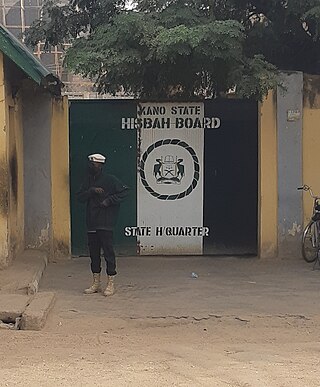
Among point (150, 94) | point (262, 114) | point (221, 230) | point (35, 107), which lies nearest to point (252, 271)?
point (221, 230)

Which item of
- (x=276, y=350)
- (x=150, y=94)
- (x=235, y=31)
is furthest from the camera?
(x=150, y=94)

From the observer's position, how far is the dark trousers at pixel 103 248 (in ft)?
26.3

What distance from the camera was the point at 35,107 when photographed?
10.2 metres

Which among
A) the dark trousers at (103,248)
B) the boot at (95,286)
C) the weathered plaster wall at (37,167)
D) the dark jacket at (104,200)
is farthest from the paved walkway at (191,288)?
the dark jacket at (104,200)

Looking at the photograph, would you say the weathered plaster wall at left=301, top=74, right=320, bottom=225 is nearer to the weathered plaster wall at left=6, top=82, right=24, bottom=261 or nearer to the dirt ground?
the dirt ground

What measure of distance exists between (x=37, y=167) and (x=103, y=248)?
8.73ft

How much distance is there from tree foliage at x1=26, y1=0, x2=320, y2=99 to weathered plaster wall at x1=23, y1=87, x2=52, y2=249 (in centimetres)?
99

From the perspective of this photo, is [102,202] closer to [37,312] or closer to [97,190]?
[97,190]

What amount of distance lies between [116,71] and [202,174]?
2346mm

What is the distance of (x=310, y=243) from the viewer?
396 inches

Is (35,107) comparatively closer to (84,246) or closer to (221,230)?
(84,246)

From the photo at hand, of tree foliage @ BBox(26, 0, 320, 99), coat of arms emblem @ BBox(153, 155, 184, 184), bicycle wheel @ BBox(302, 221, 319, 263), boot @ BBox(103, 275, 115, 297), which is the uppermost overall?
tree foliage @ BBox(26, 0, 320, 99)

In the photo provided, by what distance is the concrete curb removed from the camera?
663 cm

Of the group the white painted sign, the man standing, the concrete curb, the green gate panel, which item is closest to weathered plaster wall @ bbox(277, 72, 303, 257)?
the white painted sign
